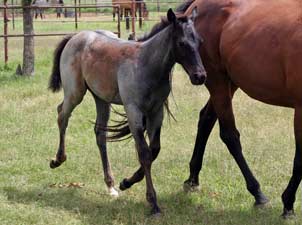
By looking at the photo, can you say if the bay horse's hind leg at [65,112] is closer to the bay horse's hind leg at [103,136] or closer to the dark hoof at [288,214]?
the bay horse's hind leg at [103,136]

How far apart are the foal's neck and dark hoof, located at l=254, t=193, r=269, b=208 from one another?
4.70ft

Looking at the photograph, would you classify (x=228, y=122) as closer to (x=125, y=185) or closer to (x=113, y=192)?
(x=125, y=185)

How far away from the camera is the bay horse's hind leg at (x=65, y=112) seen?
6.09 metres

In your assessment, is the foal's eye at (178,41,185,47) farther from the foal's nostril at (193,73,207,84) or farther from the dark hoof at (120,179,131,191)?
the dark hoof at (120,179,131,191)

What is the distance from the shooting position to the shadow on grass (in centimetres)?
518

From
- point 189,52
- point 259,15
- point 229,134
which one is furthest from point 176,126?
point 189,52

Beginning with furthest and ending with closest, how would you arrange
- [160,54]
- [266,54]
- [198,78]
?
[266,54] < [160,54] < [198,78]

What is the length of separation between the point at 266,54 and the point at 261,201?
1.34 metres

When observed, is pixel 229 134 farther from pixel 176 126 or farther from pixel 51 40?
pixel 51 40

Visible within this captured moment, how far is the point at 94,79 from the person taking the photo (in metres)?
5.78

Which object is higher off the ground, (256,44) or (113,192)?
(256,44)

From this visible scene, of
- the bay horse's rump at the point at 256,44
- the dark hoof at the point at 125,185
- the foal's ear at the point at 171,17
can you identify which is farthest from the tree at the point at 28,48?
the foal's ear at the point at 171,17

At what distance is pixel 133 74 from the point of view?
5.31 metres

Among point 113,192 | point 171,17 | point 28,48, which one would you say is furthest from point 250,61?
point 28,48
